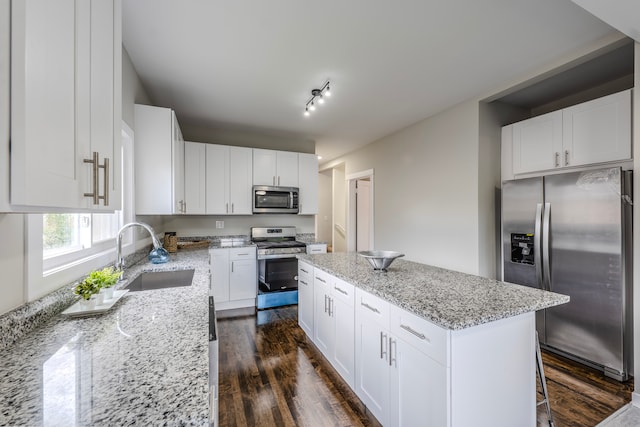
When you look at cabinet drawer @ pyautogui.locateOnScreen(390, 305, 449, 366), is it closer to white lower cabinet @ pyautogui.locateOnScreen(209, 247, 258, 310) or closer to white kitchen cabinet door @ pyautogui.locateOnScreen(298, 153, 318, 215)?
white lower cabinet @ pyautogui.locateOnScreen(209, 247, 258, 310)

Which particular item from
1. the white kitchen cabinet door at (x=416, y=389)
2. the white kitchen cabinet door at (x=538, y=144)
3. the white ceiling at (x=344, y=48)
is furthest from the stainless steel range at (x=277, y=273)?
the white kitchen cabinet door at (x=538, y=144)

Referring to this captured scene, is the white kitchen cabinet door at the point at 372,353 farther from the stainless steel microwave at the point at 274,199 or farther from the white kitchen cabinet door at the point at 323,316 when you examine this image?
the stainless steel microwave at the point at 274,199

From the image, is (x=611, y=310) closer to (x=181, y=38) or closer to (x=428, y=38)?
(x=428, y=38)

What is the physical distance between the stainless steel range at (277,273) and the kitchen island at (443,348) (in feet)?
6.27

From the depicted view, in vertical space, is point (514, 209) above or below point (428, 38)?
below

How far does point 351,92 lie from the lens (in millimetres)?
2910

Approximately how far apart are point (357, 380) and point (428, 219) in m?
2.41

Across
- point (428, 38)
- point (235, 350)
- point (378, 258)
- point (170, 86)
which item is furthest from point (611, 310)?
point (170, 86)

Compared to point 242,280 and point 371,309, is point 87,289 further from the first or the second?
point 242,280

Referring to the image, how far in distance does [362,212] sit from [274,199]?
2485 mm

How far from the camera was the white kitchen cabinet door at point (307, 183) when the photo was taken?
4.41 metres

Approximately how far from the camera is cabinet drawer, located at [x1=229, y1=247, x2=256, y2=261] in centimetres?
362

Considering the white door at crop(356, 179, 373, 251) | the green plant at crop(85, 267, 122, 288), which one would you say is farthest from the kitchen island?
the white door at crop(356, 179, 373, 251)

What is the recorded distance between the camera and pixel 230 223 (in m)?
4.24
